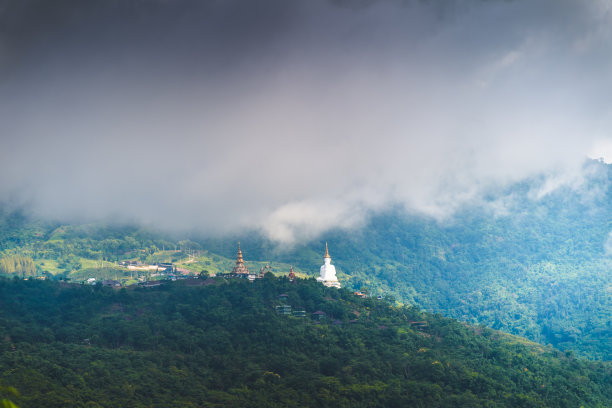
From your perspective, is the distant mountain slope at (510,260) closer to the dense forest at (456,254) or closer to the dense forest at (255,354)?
the dense forest at (456,254)

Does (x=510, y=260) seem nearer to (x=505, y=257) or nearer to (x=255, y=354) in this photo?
(x=505, y=257)

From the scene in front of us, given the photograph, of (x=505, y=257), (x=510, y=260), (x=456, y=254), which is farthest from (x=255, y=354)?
(x=456, y=254)

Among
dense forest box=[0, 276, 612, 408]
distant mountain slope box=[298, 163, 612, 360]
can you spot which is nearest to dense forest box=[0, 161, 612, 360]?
distant mountain slope box=[298, 163, 612, 360]

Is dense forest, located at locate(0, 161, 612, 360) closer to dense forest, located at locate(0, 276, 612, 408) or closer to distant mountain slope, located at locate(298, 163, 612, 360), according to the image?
distant mountain slope, located at locate(298, 163, 612, 360)

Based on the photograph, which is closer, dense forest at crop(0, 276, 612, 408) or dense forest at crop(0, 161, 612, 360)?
dense forest at crop(0, 276, 612, 408)

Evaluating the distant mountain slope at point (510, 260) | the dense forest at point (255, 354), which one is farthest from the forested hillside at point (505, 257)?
the dense forest at point (255, 354)

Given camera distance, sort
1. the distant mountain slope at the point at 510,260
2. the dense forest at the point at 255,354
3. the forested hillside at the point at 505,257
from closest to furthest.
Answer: the dense forest at the point at 255,354 < the distant mountain slope at the point at 510,260 < the forested hillside at the point at 505,257

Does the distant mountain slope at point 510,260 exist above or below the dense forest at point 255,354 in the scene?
above
